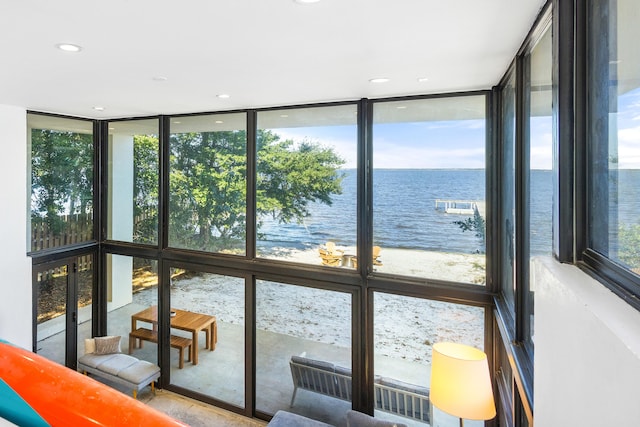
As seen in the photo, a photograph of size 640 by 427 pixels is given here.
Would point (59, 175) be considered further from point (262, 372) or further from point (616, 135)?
point (616, 135)

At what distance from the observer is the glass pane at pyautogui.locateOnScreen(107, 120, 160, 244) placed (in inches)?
205

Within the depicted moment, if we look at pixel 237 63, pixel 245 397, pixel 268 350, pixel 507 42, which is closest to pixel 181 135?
pixel 237 63

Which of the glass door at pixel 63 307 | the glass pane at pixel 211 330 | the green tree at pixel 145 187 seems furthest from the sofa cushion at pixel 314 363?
the glass door at pixel 63 307

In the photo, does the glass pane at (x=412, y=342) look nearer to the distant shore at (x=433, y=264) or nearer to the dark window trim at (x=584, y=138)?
the distant shore at (x=433, y=264)

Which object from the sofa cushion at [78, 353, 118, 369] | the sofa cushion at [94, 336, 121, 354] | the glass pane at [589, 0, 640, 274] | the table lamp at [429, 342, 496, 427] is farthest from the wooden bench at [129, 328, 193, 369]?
the glass pane at [589, 0, 640, 274]

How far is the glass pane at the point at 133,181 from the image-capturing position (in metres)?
5.21

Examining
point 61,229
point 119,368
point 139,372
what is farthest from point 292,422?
point 61,229

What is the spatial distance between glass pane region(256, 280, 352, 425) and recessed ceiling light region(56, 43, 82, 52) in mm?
3033

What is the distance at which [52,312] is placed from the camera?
16.5 ft

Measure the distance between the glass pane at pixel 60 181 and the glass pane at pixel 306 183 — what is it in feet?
9.19

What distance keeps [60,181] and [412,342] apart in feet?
16.5

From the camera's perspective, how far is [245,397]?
184 inches

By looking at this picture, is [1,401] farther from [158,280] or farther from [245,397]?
[158,280]

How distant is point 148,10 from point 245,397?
440cm
